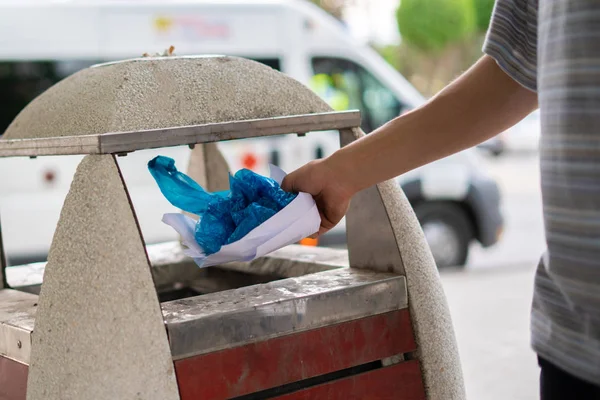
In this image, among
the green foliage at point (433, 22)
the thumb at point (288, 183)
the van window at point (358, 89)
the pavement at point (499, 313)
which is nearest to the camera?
the thumb at point (288, 183)

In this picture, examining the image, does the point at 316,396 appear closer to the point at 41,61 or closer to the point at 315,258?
the point at 315,258

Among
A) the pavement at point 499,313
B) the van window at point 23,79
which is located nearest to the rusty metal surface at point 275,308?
the pavement at point 499,313

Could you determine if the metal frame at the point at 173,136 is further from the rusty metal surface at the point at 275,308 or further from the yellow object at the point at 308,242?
the yellow object at the point at 308,242

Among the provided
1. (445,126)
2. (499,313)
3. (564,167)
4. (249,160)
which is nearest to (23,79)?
(249,160)

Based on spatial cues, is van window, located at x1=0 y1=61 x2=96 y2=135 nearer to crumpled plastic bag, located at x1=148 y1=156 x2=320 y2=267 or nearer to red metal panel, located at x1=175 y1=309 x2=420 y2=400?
crumpled plastic bag, located at x1=148 y1=156 x2=320 y2=267

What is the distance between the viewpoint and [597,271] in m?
1.23

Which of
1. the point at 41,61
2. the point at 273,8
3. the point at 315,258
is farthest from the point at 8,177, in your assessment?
the point at 315,258

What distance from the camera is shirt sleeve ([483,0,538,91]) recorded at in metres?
1.47

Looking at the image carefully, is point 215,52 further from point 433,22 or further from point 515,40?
point 433,22

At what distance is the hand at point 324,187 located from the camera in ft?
6.09

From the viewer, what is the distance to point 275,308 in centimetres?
181

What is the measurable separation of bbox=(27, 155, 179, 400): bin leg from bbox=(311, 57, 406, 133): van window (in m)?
5.96

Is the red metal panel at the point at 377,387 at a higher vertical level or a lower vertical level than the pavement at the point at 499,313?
higher

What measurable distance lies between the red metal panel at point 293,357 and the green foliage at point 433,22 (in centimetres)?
2642
